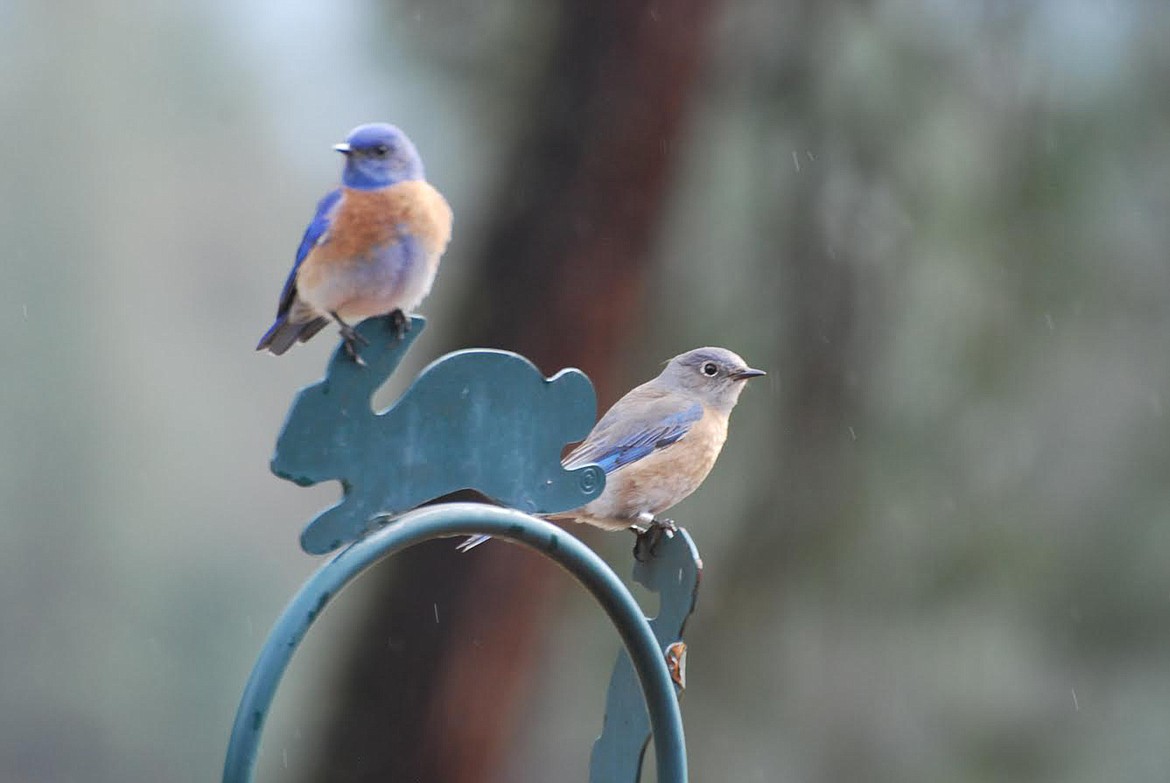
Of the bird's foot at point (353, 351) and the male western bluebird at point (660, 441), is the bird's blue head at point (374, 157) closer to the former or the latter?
the bird's foot at point (353, 351)

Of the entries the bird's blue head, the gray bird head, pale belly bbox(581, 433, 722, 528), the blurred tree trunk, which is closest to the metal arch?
pale belly bbox(581, 433, 722, 528)

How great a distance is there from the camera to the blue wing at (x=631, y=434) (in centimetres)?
235

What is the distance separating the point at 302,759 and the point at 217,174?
3125 millimetres

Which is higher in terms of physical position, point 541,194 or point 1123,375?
point 541,194

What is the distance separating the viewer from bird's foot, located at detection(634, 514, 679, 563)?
214 cm

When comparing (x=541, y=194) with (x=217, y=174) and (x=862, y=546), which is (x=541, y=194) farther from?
(x=217, y=174)

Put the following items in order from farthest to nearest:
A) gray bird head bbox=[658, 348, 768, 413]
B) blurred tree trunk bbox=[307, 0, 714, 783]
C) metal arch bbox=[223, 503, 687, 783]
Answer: blurred tree trunk bbox=[307, 0, 714, 783], gray bird head bbox=[658, 348, 768, 413], metal arch bbox=[223, 503, 687, 783]

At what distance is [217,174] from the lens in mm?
6750

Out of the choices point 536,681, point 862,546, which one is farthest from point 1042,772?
point 536,681

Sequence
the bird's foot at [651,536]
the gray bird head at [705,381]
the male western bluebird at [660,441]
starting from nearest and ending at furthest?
the bird's foot at [651,536]
the male western bluebird at [660,441]
the gray bird head at [705,381]

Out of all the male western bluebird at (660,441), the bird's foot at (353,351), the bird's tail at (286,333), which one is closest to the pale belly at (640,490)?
the male western bluebird at (660,441)

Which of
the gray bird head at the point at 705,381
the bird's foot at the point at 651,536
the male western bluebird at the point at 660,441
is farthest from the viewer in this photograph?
A: the gray bird head at the point at 705,381

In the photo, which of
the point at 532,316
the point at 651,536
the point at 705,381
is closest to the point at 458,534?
the point at 651,536

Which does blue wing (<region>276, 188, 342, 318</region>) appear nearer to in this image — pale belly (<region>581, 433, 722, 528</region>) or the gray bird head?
pale belly (<region>581, 433, 722, 528</region>)
